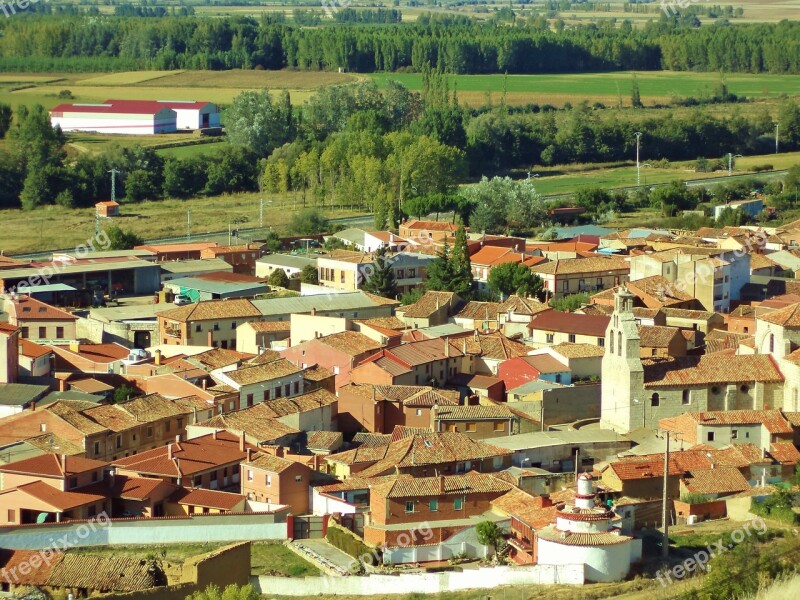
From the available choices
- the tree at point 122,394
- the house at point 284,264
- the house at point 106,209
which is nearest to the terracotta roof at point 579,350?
the tree at point 122,394

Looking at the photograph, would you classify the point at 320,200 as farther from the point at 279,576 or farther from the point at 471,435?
the point at 279,576

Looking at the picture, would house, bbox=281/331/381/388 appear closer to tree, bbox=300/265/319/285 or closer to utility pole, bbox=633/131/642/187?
tree, bbox=300/265/319/285

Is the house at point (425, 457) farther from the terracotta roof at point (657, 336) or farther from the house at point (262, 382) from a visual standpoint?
the terracotta roof at point (657, 336)

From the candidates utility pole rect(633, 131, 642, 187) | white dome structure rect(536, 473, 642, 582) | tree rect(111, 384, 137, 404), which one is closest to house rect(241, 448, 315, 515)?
white dome structure rect(536, 473, 642, 582)

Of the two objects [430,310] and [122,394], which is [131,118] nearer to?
[430,310]

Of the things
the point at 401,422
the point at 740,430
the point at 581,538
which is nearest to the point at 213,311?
the point at 401,422
